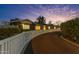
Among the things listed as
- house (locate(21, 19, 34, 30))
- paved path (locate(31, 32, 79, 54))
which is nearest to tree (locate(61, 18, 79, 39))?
paved path (locate(31, 32, 79, 54))

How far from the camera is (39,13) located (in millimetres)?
3283

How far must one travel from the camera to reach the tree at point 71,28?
3305mm

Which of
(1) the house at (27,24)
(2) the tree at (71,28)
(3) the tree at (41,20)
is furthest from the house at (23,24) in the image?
(2) the tree at (71,28)

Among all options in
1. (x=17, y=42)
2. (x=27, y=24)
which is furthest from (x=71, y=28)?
(x=17, y=42)

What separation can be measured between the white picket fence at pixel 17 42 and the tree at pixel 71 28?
30 cm

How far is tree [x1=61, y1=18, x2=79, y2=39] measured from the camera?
10.8ft

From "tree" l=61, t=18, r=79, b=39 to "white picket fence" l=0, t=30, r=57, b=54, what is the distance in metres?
0.30

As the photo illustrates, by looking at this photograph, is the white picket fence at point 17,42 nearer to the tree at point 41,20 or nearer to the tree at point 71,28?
the tree at point 41,20

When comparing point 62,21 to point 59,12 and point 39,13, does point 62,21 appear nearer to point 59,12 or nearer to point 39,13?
point 59,12

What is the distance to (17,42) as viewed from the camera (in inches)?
127

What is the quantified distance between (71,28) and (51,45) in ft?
1.45

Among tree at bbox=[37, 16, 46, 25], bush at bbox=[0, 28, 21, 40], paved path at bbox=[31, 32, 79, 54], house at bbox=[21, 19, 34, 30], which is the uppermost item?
tree at bbox=[37, 16, 46, 25]

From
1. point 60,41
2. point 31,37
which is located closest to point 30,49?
point 31,37

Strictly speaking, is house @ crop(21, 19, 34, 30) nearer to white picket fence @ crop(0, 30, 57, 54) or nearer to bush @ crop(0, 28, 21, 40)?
white picket fence @ crop(0, 30, 57, 54)
